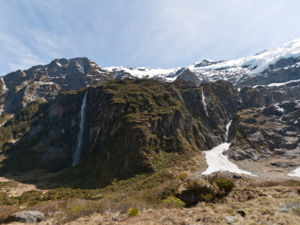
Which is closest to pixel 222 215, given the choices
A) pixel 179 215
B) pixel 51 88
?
pixel 179 215

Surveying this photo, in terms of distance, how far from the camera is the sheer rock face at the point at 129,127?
48750 millimetres

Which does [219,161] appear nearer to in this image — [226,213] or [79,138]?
[226,213]

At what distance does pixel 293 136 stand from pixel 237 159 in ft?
107

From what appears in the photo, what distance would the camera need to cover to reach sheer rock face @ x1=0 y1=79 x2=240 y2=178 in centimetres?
4875

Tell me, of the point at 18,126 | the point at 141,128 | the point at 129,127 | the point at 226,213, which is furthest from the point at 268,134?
the point at 18,126

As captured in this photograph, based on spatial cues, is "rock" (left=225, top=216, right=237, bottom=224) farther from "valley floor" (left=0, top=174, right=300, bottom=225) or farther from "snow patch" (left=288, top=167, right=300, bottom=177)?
"snow patch" (left=288, top=167, right=300, bottom=177)

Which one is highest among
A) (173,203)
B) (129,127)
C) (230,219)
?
(129,127)

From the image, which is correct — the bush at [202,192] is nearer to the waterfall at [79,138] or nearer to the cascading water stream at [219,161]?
the cascading water stream at [219,161]

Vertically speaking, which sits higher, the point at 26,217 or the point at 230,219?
the point at 230,219

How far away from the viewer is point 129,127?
53.0m

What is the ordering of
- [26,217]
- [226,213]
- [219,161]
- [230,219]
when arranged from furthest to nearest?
[219,161] → [26,217] → [226,213] → [230,219]

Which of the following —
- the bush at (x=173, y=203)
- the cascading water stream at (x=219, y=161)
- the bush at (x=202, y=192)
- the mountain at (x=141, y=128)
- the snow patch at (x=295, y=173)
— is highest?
the mountain at (x=141, y=128)

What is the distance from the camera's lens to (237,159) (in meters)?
56.8

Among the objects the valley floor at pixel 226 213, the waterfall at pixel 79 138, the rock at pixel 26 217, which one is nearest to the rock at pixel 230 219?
the valley floor at pixel 226 213
